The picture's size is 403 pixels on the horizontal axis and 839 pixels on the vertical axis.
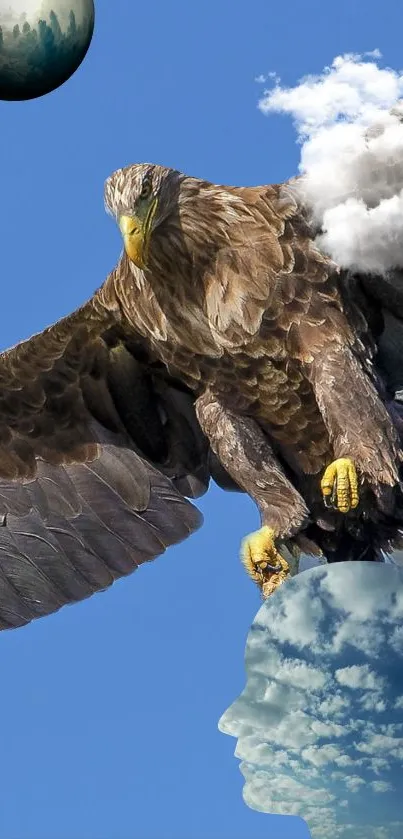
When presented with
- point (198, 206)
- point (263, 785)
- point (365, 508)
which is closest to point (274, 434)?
point (365, 508)

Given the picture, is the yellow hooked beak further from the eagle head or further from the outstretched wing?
the outstretched wing

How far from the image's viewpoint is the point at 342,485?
7078 mm

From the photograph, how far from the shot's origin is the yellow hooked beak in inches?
277

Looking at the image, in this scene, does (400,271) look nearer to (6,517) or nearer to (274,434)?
(274,434)

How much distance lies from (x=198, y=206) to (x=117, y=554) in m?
2.01

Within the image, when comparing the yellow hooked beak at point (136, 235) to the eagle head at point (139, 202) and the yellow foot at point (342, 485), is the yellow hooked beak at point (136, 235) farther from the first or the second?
the yellow foot at point (342, 485)

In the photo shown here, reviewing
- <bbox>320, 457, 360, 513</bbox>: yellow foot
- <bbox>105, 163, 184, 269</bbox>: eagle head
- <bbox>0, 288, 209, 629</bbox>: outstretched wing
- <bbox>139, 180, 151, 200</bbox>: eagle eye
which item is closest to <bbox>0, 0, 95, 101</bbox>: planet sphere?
<bbox>105, 163, 184, 269</bbox>: eagle head

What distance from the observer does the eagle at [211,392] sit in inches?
287

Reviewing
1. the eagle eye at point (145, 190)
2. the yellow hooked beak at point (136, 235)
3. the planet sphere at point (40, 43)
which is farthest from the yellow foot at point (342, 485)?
the planet sphere at point (40, 43)

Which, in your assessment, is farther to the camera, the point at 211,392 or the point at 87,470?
the point at 87,470

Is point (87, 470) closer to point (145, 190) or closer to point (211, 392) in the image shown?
point (211, 392)

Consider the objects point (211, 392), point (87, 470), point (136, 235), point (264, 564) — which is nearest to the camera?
point (136, 235)

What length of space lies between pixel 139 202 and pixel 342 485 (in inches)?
52.4

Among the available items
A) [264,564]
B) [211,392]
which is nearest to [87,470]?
[211,392]
